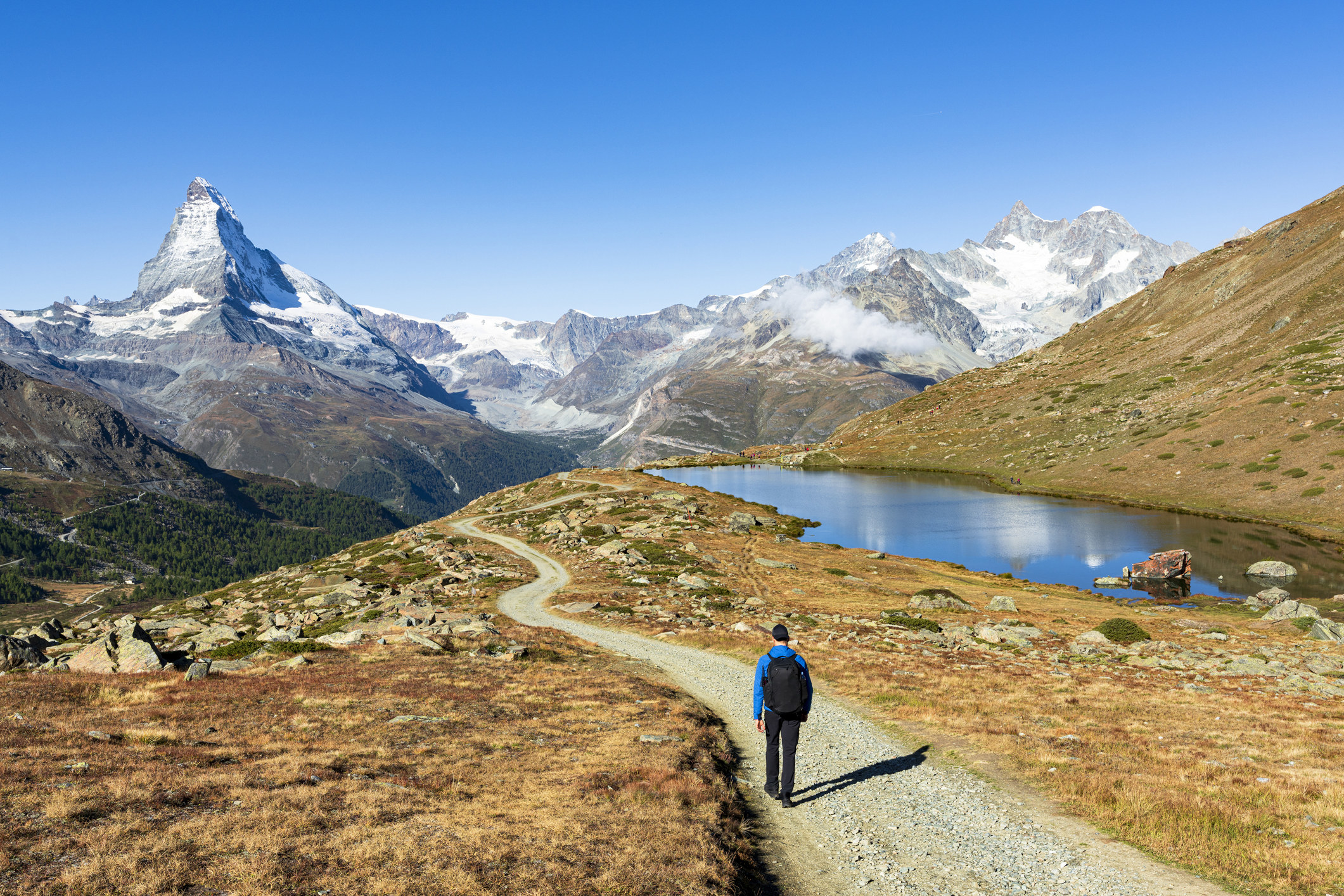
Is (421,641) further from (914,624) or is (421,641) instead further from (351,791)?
(914,624)

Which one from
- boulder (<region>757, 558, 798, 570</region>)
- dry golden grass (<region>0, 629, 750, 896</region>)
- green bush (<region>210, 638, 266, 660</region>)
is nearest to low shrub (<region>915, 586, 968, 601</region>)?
boulder (<region>757, 558, 798, 570</region>)

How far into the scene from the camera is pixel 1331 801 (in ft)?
60.1

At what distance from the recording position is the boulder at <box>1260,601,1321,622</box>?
190 feet

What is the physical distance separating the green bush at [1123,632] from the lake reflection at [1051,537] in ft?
97.2

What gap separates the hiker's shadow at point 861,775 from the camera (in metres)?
21.1

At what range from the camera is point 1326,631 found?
50.5 metres

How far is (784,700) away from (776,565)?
67.9 meters

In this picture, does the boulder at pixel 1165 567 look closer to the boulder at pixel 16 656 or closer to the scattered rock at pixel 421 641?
the scattered rock at pixel 421 641

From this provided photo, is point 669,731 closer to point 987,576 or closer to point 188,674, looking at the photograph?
point 188,674

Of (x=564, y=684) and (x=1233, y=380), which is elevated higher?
(x=1233, y=380)

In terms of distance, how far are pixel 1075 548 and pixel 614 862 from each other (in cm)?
10552

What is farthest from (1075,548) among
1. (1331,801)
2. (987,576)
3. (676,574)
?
(1331,801)

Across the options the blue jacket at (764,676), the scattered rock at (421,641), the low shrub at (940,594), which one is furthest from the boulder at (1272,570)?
the scattered rock at (421,641)

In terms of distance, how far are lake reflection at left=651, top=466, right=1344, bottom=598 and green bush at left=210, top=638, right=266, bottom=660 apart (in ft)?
281
